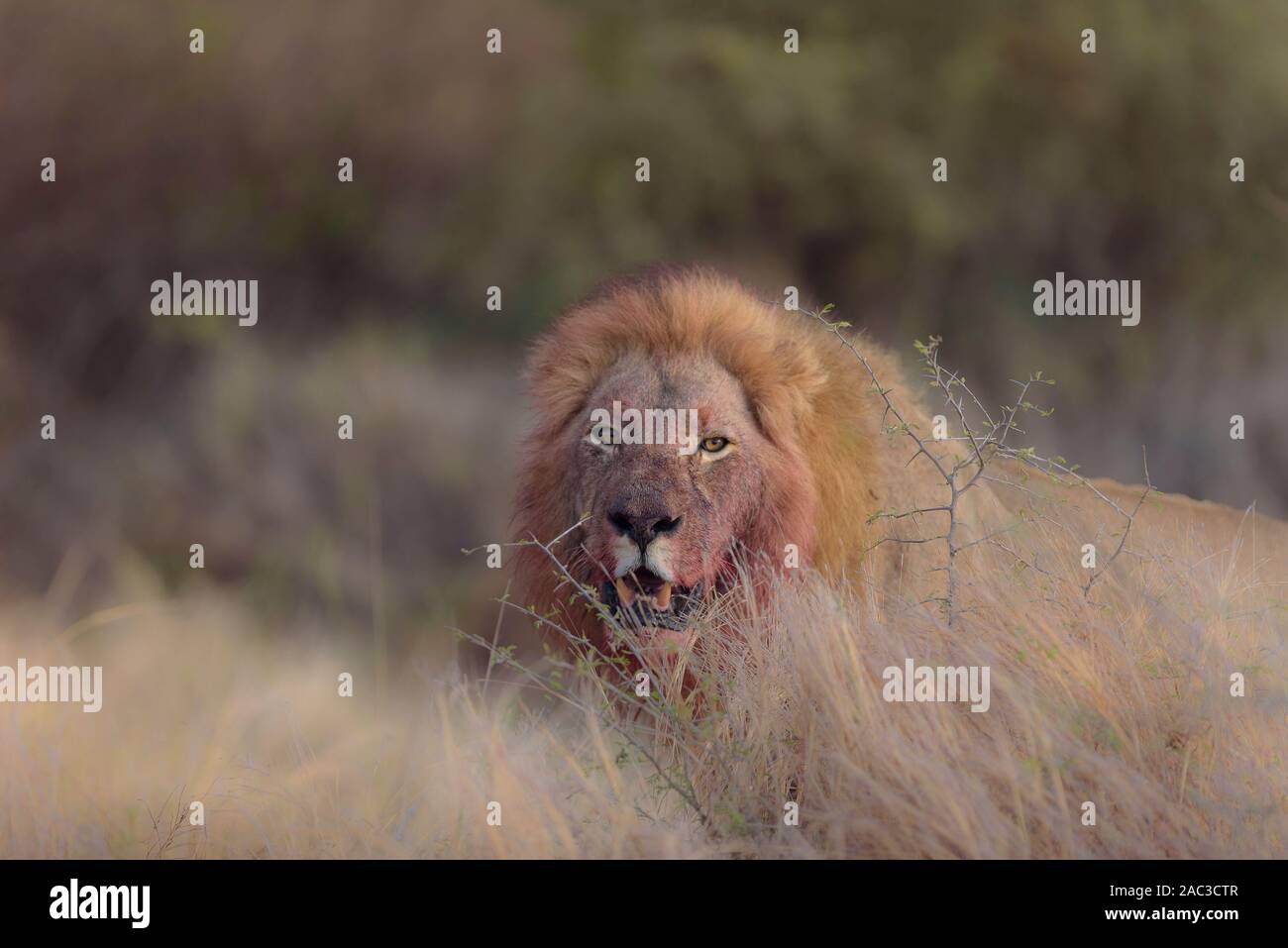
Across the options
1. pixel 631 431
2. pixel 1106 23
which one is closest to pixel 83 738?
pixel 631 431

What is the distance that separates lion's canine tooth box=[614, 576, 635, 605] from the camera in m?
4.80

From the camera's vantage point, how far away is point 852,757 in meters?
3.98

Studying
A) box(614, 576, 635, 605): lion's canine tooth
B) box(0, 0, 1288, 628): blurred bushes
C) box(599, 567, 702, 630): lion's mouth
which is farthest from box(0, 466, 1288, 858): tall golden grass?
Result: box(0, 0, 1288, 628): blurred bushes

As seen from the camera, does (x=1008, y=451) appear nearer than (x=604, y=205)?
Yes

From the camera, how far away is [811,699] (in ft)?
13.6

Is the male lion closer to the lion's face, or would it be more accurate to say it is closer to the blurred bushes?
the lion's face

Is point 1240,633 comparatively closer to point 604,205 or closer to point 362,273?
point 604,205

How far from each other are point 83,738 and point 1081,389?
945cm

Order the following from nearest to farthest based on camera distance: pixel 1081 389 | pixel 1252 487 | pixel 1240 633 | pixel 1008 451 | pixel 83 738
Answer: pixel 1240 633 → pixel 1008 451 → pixel 83 738 → pixel 1252 487 → pixel 1081 389

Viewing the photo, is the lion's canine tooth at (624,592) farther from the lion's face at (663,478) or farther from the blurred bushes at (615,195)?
the blurred bushes at (615,195)

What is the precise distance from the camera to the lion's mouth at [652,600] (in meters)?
4.80

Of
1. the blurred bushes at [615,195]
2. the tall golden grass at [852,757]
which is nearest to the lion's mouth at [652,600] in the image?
the tall golden grass at [852,757]

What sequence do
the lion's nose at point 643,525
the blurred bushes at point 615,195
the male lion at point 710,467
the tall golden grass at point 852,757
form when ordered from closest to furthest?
the tall golden grass at point 852,757, the lion's nose at point 643,525, the male lion at point 710,467, the blurred bushes at point 615,195

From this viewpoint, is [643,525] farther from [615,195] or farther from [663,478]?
[615,195]
